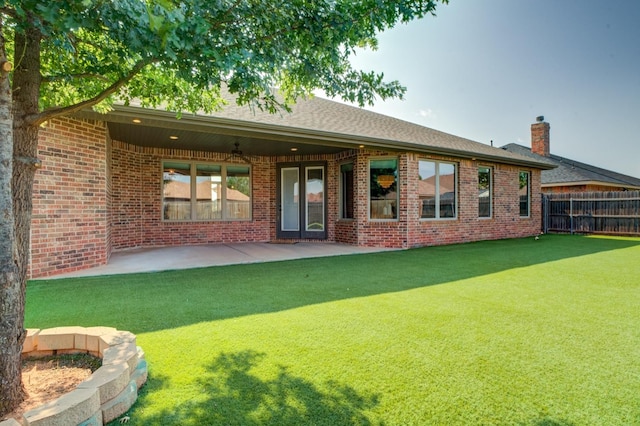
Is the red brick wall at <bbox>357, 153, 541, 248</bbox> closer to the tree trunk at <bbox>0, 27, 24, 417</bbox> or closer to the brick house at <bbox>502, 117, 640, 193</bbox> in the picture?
the brick house at <bbox>502, 117, 640, 193</bbox>

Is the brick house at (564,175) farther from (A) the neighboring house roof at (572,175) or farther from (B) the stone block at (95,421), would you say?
(B) the stone block at (95,421)

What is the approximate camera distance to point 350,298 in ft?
13.9

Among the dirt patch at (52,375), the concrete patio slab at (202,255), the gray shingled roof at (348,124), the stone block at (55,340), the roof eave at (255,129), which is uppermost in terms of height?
the gray shingled roof at (348,124)

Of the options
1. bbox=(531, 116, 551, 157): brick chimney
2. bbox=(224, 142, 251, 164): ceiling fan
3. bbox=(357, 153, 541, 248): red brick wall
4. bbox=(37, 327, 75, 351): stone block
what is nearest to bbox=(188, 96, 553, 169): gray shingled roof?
bbox=(357, 153, 541, 248): red brick wall

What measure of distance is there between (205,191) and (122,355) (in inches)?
330

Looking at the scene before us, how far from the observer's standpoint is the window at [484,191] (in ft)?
36.0

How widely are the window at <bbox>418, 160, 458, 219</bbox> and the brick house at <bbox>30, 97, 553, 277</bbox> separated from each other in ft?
0.10

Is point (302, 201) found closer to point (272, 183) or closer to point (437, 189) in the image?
point (272, 183)

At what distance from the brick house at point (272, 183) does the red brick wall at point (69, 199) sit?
20 millimetres

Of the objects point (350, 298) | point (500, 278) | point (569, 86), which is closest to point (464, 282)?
point (500, 278)

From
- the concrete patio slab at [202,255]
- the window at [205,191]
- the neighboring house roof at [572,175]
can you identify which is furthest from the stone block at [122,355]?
the neighboring house roof at [572,175]

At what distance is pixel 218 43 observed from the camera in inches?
85.4

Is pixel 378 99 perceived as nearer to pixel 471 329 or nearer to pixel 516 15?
pixel 471 329

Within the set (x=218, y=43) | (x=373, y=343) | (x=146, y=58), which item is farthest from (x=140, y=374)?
(x=218, y=43)
